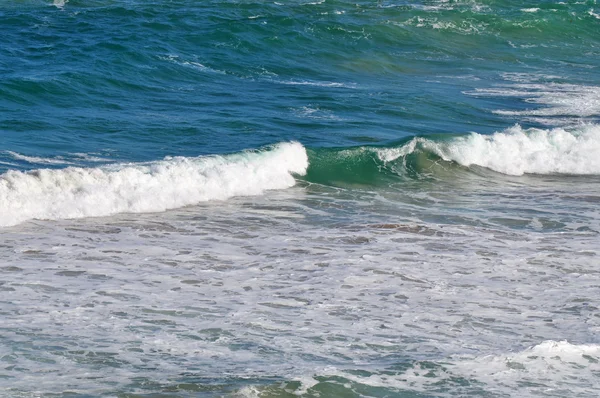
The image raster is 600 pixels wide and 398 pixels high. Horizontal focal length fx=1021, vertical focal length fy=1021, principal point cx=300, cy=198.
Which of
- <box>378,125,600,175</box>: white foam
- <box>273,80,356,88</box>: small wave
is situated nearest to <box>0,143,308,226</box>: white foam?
<box>378,125,600,175</box>: white foam

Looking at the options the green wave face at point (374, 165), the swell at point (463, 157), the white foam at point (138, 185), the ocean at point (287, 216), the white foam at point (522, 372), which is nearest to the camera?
the white foam at point (522, 372)

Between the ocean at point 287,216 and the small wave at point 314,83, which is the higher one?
the small wave at point 314,83

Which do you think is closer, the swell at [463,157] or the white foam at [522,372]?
the white foam at [522,372]

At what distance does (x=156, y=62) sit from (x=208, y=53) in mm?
1765

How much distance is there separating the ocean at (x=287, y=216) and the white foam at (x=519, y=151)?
0.04 m

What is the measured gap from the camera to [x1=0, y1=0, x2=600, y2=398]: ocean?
679 cm

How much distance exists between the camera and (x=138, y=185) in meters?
11.8

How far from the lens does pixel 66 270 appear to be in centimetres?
878

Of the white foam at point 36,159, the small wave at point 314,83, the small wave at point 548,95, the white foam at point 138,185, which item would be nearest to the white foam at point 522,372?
the white foam at point 138,185

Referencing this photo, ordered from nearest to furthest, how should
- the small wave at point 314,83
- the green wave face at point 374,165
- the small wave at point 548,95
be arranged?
the green wave face at point 374,165 → the small wave at point 548,95 → the small wave at point 314,83

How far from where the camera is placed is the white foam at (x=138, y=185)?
10969 mm

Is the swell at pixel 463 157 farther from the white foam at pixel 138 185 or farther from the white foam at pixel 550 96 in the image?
the white foam at pixel 550 96

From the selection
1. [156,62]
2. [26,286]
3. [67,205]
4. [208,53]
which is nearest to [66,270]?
[26,286]

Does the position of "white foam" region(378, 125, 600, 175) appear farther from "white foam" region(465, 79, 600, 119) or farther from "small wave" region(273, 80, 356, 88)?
"small wave" region(273, 80, 356, 88)
